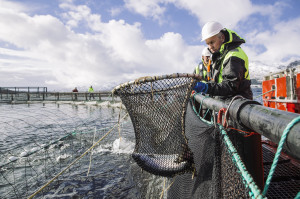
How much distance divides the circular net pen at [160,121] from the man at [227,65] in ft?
1.01

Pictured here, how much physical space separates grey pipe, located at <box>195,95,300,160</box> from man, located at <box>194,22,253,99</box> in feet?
2.59

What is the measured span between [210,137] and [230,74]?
842 millimetres

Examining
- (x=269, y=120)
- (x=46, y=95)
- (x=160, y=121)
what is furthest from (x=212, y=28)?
(x=46, y=95)

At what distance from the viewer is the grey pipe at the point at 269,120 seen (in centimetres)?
71

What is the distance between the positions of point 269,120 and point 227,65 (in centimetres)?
149

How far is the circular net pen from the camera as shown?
6.01 feet

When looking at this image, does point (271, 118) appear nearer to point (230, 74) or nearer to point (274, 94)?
point (230, 74)

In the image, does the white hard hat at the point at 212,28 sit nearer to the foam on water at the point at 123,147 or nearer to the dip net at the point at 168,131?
the dip net at the point at 168,131

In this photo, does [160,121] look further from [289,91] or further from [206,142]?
[289,91]

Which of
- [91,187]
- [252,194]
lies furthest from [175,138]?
[91,187]

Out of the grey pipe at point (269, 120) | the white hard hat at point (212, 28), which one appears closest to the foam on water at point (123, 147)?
the white hard hat at point (212, 28)

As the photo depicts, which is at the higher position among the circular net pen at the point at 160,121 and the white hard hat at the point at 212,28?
the white hard hat at the point at 212,28

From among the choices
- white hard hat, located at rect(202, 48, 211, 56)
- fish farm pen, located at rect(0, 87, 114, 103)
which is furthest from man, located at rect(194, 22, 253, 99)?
fish farm pen, located at rect(0, 87, 114, 103)

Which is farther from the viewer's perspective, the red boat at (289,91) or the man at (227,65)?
the red boat at (289,91)
